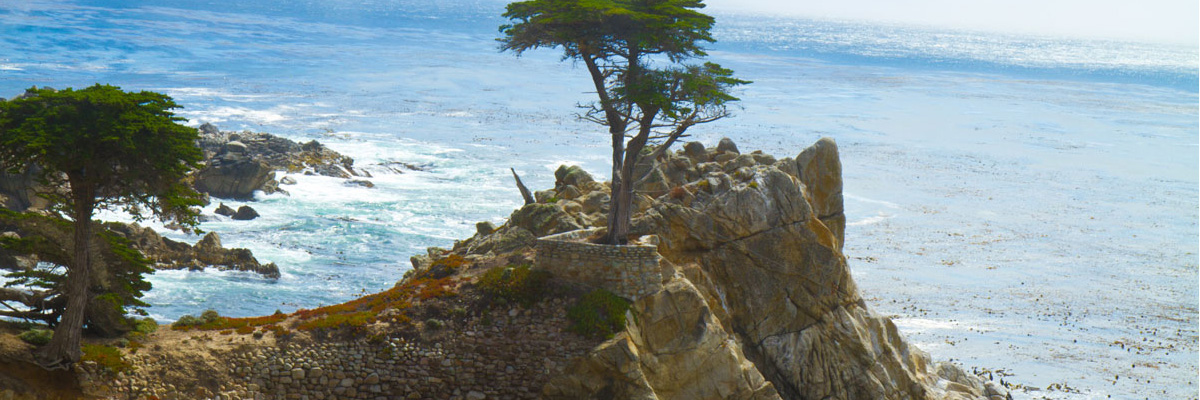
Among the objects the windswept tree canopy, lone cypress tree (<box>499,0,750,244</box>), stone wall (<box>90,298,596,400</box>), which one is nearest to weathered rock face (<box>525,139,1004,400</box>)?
lone cypress tree (<box>499,0,750,244</box>)

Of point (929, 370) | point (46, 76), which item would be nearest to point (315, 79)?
point (46, 76)

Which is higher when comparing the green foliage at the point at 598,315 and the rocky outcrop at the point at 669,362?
the green foliage at the point at 598,315

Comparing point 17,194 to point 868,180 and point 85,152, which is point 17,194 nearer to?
point 85,152

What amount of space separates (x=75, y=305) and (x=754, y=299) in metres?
18.8

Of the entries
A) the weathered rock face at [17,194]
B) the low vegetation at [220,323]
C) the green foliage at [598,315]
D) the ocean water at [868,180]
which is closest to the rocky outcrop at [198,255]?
the ocean water at [868,180]

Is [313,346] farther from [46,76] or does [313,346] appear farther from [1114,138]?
[1114,138]

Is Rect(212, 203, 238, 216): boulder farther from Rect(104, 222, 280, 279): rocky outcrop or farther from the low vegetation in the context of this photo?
the low vegetation

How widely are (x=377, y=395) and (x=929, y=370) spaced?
22890 millimetres

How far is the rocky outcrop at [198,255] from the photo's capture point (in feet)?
174

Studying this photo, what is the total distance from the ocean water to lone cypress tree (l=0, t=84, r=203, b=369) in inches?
795

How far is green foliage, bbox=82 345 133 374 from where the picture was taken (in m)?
23.7

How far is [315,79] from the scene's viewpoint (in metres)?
148

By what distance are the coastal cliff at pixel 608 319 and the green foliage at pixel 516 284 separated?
55 millimetres

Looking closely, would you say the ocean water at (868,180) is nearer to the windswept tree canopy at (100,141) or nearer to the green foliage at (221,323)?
the green foliage at (221,323)
